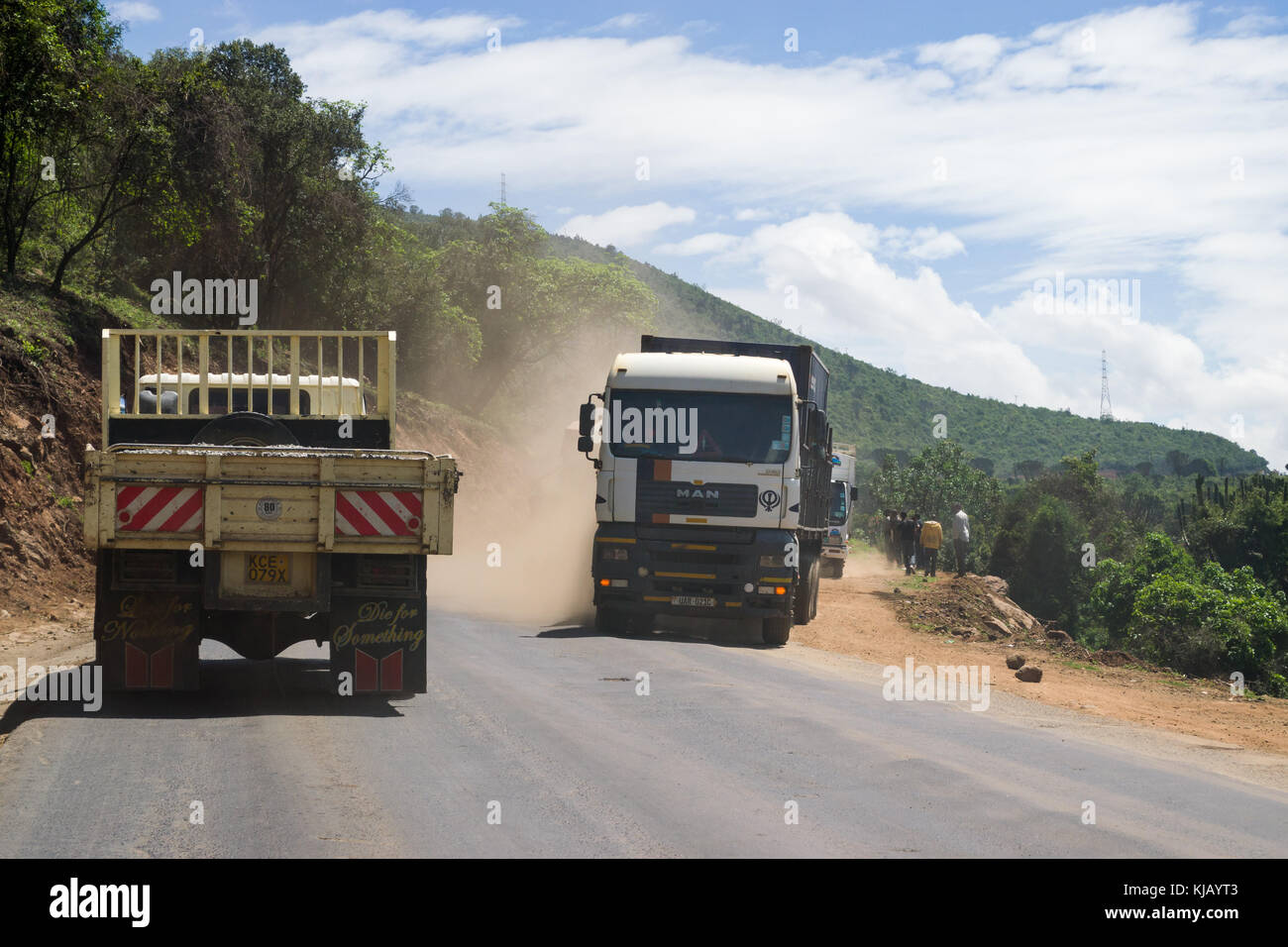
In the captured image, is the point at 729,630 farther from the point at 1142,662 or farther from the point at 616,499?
the point at 1142,662

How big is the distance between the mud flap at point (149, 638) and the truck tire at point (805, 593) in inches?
482

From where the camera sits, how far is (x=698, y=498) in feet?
54.2

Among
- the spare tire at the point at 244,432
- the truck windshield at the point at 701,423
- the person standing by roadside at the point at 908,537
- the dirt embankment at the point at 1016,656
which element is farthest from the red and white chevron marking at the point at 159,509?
the person standing by roadside at the point at 908,537

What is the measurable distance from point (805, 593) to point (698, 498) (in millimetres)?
5125

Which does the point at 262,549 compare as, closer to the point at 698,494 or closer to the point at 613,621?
the point at 698,494

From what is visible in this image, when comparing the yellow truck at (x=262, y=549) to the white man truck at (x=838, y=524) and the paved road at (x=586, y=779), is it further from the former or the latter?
the white man truck at (x=838, y=524)

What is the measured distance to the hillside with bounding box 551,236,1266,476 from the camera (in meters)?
150

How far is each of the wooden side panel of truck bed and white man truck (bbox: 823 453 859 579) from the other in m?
26.0

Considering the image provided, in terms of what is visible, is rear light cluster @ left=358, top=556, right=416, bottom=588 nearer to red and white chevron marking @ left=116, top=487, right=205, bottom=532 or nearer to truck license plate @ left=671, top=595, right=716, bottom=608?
red and white chevron marking @ left=116, top=487, right=205, bottom=532

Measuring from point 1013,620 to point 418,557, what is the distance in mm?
21193

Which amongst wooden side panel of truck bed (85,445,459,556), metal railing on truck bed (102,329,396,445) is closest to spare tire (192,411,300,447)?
metal railing on truck bed (102,329,396,445)

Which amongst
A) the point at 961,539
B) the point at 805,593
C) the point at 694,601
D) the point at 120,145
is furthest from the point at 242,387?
the point at 961,539

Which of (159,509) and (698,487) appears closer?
(159,509)

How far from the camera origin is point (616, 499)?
16.5m
